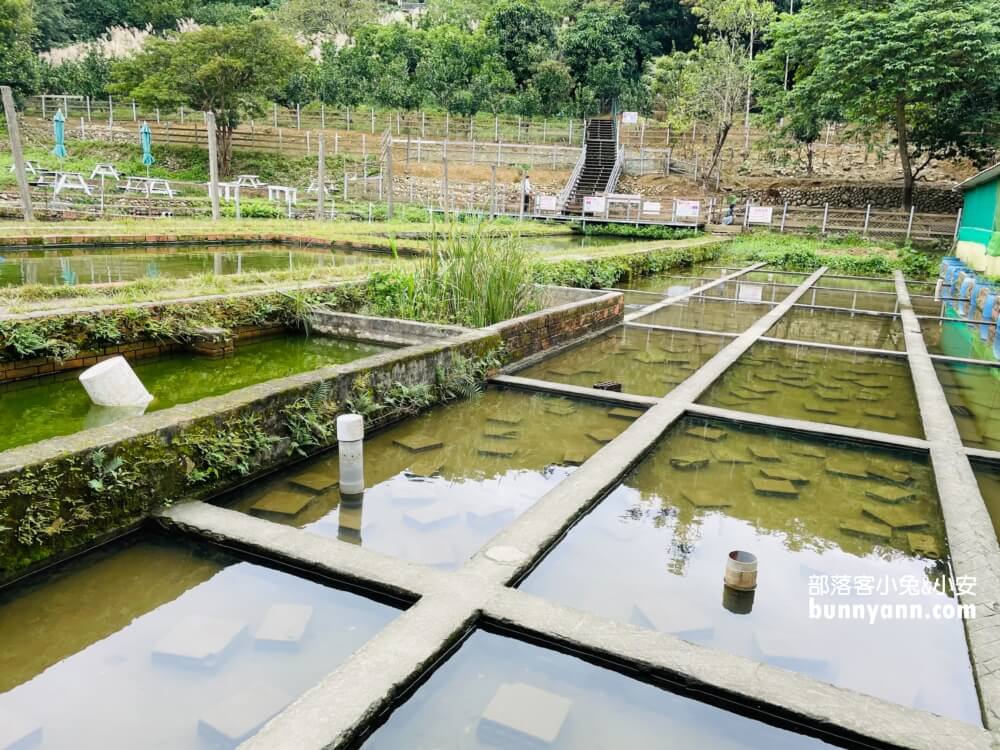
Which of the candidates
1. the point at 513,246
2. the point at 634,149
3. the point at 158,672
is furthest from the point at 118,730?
the point at 634,149

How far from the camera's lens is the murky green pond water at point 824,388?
4.45 meters

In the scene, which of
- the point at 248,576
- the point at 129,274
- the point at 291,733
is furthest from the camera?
the point at 129,274

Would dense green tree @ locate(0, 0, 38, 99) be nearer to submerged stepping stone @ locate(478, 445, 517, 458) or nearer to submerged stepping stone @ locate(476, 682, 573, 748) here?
submerged stepping stone @ locate(478, 445, 517, 458)

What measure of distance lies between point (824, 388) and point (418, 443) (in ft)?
10.1

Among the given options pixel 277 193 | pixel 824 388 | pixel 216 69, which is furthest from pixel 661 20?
pixel 824 388

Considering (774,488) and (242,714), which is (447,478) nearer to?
(774,488)

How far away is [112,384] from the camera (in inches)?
139

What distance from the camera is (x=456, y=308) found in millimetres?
5430

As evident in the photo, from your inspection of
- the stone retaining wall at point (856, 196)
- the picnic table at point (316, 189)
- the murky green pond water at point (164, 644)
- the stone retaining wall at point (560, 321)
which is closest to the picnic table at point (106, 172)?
the picnic table at point (316, 189)

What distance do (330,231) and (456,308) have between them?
742cm

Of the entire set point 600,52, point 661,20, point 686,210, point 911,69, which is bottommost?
point 686,210

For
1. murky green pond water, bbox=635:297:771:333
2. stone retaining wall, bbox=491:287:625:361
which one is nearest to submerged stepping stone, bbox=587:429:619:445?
stone retaining wall, bbox=491:287:625:361

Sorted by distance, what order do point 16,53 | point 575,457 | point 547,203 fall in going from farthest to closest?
point 16,53
point 547,203
point 575,457

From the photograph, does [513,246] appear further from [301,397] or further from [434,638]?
[434,638]
